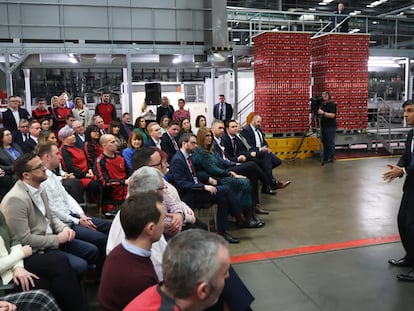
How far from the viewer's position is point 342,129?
10.5 metres

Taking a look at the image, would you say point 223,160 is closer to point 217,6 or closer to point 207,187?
point 207,187

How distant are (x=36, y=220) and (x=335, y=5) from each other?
21.5m

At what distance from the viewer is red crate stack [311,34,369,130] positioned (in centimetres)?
1026

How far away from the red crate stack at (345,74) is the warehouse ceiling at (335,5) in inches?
361

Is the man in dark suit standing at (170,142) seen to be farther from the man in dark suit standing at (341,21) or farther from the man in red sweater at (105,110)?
the man in dark suit standing at (341,21)

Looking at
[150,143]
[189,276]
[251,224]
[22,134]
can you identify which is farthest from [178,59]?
[189,276]

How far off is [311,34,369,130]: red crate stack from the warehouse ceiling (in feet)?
30.0

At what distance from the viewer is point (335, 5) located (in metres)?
20.8

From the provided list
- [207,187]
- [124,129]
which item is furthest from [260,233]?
[124,129]

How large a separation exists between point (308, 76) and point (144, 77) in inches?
444

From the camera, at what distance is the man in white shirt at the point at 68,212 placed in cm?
333

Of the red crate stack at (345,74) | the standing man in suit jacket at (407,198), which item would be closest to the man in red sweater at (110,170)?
the standing man in suit jacket at (407,198)

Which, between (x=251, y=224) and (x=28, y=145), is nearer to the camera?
(x=251, y=224)

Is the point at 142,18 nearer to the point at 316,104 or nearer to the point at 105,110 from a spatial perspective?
the point at 105,110
